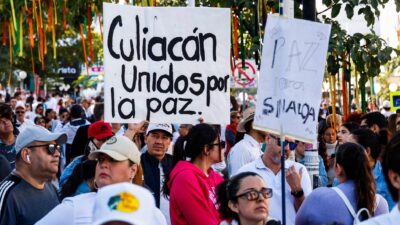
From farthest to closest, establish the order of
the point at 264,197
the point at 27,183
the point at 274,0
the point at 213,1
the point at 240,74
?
the point at 240,74
the point at 213,1
the point at 274,0
the point at 27,183
the point at 264,197

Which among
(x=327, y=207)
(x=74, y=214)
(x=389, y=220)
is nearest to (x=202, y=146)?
(x=327, y=207)

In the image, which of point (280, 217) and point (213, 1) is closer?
point (280, 217)

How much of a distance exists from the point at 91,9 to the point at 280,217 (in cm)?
631

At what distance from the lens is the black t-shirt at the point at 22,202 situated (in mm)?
6258

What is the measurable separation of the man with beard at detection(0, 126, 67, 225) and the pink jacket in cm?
83

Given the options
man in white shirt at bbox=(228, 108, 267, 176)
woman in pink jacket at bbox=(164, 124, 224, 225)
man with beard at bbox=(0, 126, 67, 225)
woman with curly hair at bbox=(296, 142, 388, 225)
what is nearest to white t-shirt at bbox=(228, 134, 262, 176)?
man in white shirt at bbox=(228, 108, 267, 176)

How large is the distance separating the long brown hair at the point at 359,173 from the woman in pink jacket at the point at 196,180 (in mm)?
923

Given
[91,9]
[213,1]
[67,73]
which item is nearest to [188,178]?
[213,1]

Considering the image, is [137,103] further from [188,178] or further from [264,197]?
[264,197]

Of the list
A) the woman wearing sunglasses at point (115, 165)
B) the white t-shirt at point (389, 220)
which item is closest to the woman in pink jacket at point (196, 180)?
the woman wearing sunglasses at point (115, 165)

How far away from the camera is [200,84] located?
8055 mm

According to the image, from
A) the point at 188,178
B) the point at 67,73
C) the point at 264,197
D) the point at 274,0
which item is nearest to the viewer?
the point at 264,197

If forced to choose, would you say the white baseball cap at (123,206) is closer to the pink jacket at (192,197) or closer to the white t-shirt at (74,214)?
the white t-shirt at (74,214)

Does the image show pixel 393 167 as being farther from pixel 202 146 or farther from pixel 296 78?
pixel 202 146
